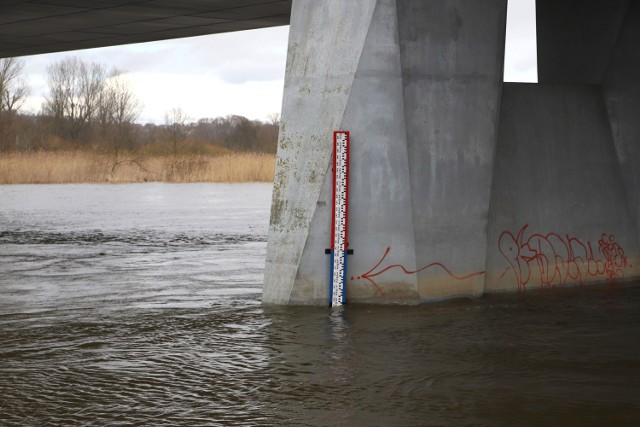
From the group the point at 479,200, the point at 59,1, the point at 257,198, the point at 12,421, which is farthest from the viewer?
the point at 257,198

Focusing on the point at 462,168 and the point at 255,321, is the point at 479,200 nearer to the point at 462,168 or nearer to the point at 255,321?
the point at 462,168

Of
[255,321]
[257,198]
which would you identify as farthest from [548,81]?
[257,198]

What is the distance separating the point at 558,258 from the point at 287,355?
6049 mm

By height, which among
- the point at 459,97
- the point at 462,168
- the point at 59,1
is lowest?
the point at 462,168

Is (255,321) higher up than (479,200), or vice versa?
(479,200)

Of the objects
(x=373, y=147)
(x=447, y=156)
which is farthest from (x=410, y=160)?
(x=447, y=156)

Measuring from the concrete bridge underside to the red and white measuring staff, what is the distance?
4.2 inches

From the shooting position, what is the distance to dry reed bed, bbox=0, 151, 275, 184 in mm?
44312

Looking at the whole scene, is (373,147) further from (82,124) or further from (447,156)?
(82,124)

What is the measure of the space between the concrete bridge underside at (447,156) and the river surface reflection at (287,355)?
1.66 feet

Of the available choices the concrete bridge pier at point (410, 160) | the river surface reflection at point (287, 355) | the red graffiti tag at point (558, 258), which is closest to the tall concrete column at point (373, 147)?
the concrete bridge pier at point (410, 160)

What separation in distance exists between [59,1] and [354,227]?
9.63 m

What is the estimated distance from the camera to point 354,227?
41.0ft

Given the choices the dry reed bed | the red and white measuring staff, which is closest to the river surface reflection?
the red and white measuring staff
